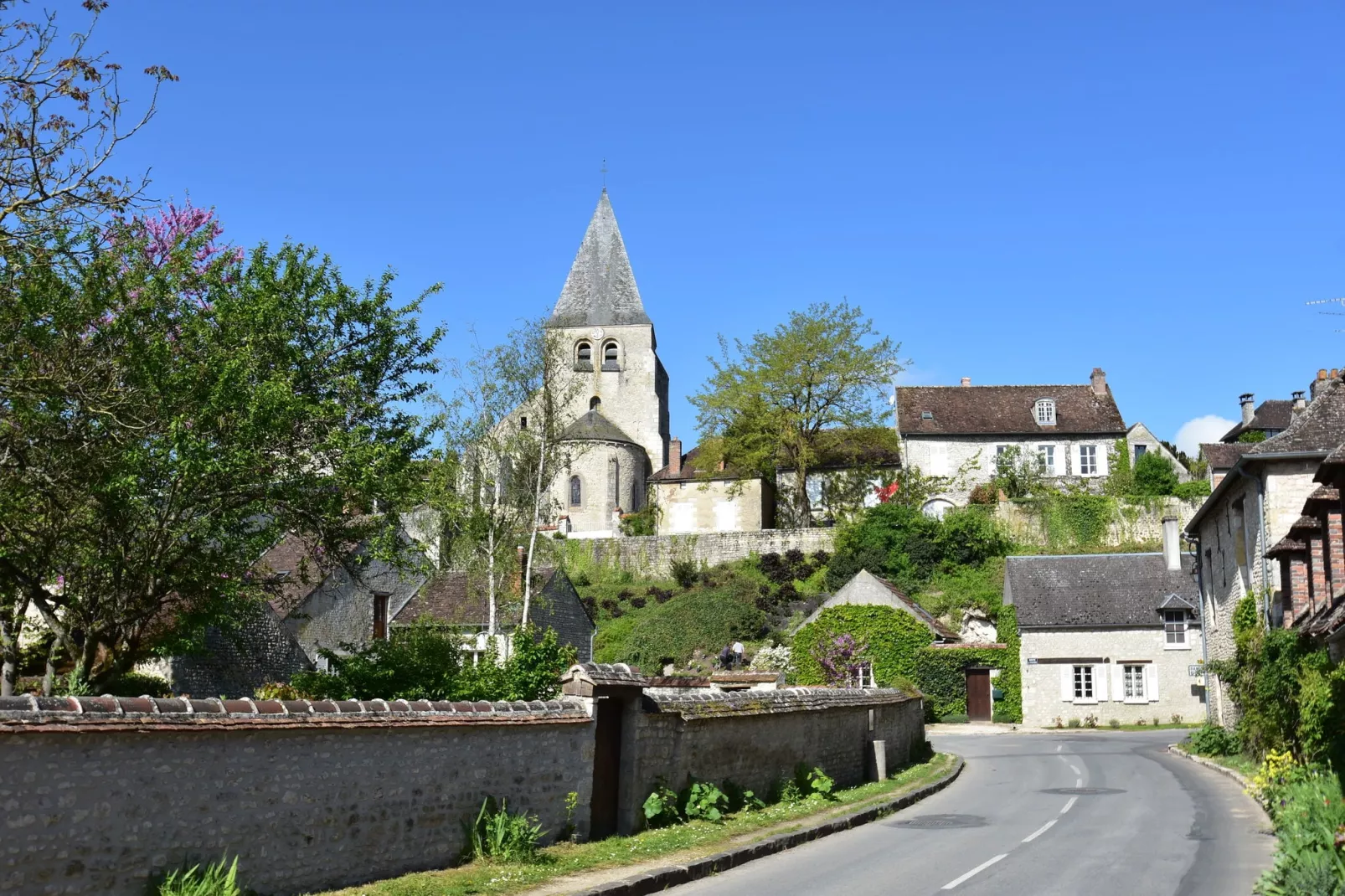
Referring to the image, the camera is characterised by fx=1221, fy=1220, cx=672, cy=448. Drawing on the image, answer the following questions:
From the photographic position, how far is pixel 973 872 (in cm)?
1214

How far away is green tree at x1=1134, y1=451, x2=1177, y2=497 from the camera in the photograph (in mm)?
55031

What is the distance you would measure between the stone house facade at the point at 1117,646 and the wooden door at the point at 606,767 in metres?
29.5

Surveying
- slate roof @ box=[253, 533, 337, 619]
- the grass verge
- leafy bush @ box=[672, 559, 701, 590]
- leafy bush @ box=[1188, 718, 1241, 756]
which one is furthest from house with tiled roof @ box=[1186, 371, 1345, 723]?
leafy bush @ box=[672, 559, 701, 590]

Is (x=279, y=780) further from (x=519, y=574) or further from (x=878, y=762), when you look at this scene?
(x=519, y=574)

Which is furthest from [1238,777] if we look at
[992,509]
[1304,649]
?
[992,509]

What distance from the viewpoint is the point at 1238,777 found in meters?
21.5

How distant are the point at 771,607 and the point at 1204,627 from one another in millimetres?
22186

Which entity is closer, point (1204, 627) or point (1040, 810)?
point (1040, 810)

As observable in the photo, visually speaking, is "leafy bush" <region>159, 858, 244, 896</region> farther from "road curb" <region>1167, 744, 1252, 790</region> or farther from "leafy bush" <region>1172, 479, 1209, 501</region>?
"leafy bush" <region>1172, 479, 1209, 501</region>

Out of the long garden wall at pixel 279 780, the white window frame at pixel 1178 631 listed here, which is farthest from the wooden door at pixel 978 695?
the long garden wall at pixel 279 780

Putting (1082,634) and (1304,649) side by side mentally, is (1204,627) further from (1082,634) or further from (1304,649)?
(1304,649)

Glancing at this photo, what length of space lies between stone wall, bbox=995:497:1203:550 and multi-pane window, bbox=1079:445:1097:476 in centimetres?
544

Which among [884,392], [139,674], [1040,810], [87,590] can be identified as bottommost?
[1040,810]

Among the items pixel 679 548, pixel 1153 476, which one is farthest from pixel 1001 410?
pixel 679 548
